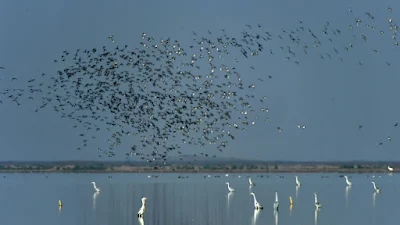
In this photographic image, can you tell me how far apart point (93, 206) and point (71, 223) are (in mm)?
14502

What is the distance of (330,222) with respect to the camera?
65.0 m

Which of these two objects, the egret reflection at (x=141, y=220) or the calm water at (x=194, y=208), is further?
the calm water at (x=194, y=208)

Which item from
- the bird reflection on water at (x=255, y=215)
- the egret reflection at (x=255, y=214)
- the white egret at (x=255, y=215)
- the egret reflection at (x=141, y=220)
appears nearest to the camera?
the egret reflection at (x=141, y=220)

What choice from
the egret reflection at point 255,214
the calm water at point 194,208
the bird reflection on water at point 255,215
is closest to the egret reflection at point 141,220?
the calm water at point 194,208

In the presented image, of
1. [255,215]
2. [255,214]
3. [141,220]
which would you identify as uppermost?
[255,214]

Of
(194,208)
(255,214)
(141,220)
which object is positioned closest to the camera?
(141,220)

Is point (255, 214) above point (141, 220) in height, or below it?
above

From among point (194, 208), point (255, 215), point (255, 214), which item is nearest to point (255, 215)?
point (255, 215)

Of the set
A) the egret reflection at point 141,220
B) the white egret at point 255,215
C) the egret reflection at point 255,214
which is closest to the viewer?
the egret reflection at point 141,220

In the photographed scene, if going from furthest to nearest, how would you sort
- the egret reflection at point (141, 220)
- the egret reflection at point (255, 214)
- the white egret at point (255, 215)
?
the egret reflection at point (255, 214) < the white egret at point (255, 215) < the egret reflection at point (141, 220)

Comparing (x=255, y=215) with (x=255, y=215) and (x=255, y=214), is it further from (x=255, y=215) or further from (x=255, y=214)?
(x=255, y=214)

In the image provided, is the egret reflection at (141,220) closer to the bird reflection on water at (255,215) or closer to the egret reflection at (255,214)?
the bird reflection on water at (255,215)

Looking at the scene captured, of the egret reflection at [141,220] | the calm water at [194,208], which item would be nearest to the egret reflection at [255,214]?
the calm water at [194,208]

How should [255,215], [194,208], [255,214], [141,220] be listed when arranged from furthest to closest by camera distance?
[194,208] → [255,214] → [255,215] → [141,220]
